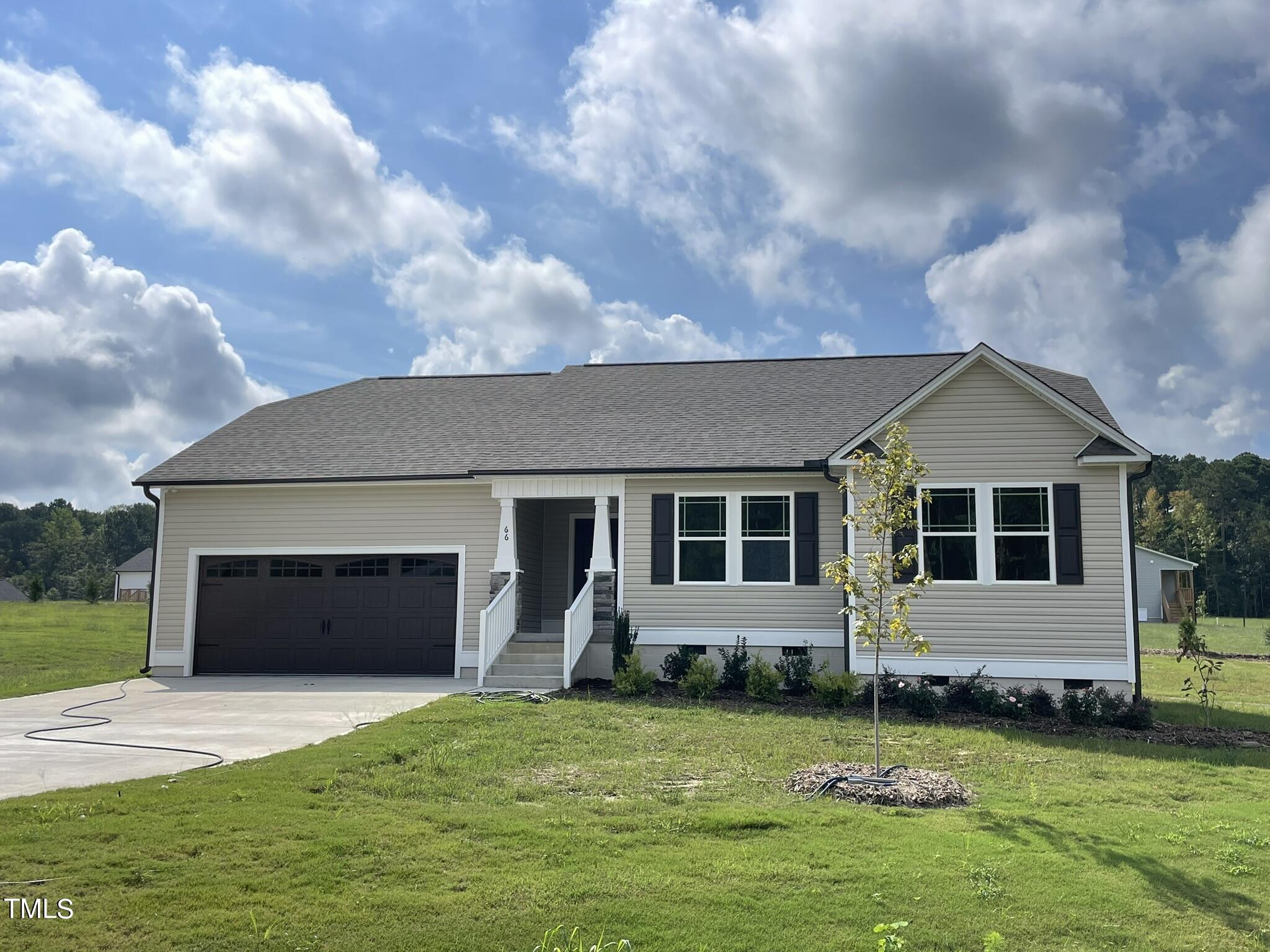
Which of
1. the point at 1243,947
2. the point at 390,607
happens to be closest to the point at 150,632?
the point at 390,607

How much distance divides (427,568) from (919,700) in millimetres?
9011

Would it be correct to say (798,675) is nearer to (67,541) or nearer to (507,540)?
(507,540)

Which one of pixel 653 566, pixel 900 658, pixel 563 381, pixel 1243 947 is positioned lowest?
pixel 1243 947

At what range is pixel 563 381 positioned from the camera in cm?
2097

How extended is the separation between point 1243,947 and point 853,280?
14985mm

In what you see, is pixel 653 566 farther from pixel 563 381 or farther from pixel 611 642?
pixel 563 381

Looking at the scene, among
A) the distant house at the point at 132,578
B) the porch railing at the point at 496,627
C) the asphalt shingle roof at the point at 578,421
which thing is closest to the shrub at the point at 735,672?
the asphalt shingle roof at the point at 578,421

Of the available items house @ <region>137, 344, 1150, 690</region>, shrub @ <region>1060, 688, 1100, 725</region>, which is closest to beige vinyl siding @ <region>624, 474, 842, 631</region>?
house @ <region>137, 344, 1150, 690</region>

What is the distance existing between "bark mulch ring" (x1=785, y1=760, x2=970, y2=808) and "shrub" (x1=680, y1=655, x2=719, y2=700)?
4.90 meters

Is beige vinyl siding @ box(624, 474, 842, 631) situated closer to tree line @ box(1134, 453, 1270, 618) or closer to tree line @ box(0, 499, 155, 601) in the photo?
tree line @ box(1134, 453, 1270, 618)

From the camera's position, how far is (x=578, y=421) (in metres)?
18.4

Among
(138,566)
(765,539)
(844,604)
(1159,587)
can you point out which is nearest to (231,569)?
(765,539)

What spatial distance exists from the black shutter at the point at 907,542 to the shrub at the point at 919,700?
5.23ft

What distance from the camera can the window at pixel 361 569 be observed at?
17297mm
